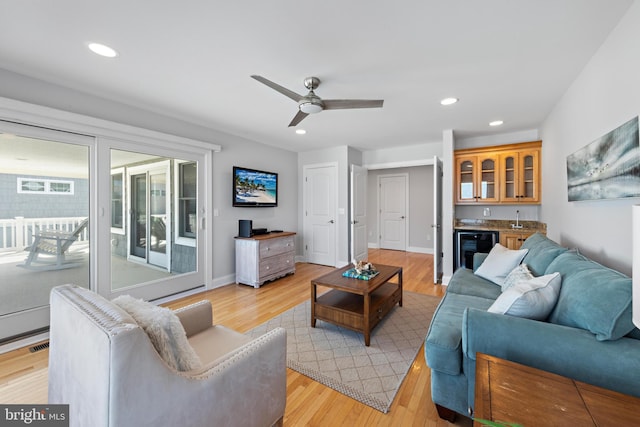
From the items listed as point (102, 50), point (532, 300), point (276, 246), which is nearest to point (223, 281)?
point (276, 246)

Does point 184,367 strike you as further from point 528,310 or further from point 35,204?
point 35,204

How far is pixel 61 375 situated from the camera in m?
1.15

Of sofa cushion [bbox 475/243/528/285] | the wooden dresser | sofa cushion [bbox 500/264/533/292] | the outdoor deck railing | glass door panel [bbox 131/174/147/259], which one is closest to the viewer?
sofa cushion [bbox 500/264/533/292]

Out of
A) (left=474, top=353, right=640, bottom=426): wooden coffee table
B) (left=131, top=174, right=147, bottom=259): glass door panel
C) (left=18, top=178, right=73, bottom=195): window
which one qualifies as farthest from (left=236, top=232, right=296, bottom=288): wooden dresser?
(left=474, top=353, right=640, bottom=426): wooden coffee table

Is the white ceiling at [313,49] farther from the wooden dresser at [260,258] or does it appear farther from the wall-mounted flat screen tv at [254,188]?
the wooden dresser at [260,258]

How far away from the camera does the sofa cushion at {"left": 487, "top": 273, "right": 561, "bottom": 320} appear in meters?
1.35

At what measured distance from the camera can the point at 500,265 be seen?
2.46 m

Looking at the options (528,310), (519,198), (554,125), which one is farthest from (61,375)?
(519,198)

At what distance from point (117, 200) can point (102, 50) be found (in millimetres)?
1588

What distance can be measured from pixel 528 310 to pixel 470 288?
1.01 metres

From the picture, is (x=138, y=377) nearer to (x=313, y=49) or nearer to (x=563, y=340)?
(x=563, y=340)

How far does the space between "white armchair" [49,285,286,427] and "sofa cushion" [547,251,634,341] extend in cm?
139

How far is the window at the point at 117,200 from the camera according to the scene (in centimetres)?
285

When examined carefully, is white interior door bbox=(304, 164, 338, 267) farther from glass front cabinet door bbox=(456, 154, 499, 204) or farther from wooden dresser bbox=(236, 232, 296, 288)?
glass front cabinet door bbox=(456, 154, 499, 204)
